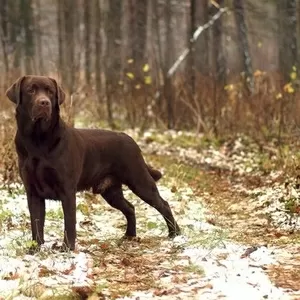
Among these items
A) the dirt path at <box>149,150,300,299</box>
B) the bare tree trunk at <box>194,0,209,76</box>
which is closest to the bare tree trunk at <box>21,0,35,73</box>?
the bare tree trunk at <box>194,0,209,76</box>

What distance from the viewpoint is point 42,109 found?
16.5ft

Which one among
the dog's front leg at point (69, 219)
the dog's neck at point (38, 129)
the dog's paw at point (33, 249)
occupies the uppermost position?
the dog's neck at point (38, 129)

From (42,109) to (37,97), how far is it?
131 mm

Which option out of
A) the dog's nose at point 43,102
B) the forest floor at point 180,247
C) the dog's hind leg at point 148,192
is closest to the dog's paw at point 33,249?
the forest floor at point 180,247

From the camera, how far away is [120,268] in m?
4.97

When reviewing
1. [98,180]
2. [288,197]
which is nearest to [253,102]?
[288,197]

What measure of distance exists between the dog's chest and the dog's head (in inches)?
13.3

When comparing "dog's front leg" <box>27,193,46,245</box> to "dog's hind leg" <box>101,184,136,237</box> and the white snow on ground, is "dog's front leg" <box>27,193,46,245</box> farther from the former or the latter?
"dog's hind leg" <box>101,184,136,237</box>

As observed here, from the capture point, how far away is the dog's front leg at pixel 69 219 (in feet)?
17.4

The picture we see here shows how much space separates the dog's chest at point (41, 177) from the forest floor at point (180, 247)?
1.41ft

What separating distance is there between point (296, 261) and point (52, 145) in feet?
6.78

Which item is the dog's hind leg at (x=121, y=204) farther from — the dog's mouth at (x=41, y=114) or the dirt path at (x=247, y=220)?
the dog's mouth at (x=41, y=114)

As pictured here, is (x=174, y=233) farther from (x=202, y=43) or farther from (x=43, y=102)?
(x=202, y=43)

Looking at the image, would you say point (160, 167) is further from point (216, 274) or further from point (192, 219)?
point (216, 274)
